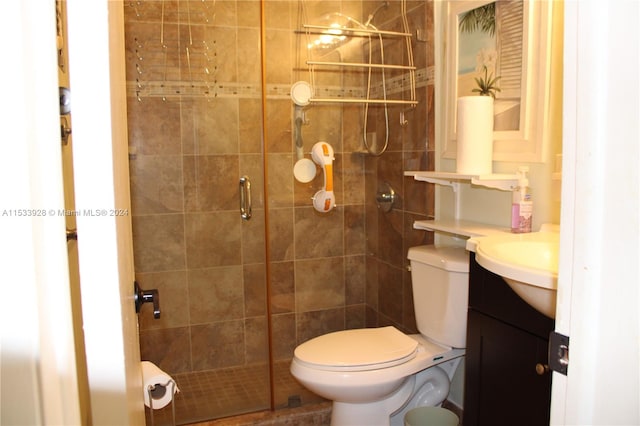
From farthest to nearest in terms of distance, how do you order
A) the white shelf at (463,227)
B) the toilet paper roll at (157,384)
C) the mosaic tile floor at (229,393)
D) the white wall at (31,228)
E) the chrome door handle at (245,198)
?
the chrome door handle at (245,198) → the mosaic tile floor at (229,393) → the white shelf at (463,227) → the toilet paper roll at (157,384) → the white wall at (31,228)

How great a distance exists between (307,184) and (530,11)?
56.6 inches

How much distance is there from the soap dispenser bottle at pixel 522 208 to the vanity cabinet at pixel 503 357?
211mm

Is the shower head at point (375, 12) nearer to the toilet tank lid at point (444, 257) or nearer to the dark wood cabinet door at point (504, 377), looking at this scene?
the toilet tank lid at point (444, 257)

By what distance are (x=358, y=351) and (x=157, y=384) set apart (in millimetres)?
835

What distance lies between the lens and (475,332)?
1709 millimetres

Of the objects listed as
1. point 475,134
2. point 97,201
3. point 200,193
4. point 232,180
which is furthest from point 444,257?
point 97,201

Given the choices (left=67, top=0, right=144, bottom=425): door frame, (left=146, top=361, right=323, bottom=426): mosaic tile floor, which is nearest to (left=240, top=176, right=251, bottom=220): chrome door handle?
(left=146, top=361, right=323, bottom=426): mosaic tile floor

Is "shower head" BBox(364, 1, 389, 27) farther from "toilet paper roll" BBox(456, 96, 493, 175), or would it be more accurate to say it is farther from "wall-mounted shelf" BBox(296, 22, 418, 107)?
"toilet paper roll" BBox(456, 96, 493, 175)

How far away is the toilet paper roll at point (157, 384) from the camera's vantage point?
4.62 ft

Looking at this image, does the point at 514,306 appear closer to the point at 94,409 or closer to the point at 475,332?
the point at 475,332

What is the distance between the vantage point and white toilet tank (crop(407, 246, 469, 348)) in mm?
1960

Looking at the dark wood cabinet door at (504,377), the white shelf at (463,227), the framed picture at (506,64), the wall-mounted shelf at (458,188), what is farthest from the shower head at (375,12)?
the dark wood cabinet door at (504,377)

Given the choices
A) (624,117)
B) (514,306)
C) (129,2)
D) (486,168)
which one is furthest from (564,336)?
(129,2)

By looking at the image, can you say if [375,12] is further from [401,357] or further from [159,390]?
[159,390]
